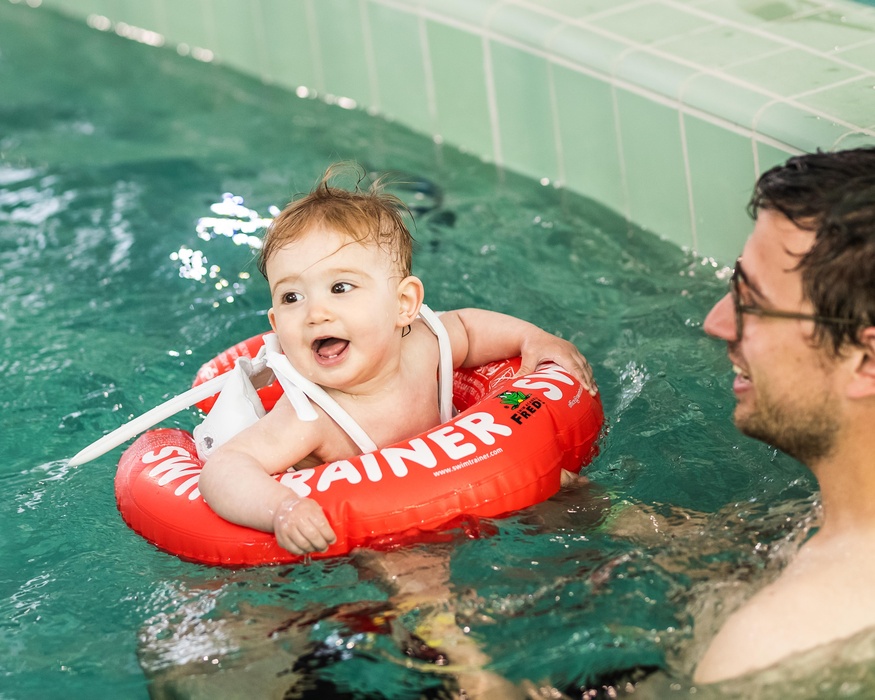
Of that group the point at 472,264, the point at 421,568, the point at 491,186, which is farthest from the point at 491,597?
the point at 491,186

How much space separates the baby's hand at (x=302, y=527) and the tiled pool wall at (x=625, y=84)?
6.76ft

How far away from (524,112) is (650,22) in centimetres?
63

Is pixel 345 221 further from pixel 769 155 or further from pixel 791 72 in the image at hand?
pixel 791 72

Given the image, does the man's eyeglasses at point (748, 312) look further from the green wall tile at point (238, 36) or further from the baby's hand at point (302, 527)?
the green wall tile at point (238, 36)

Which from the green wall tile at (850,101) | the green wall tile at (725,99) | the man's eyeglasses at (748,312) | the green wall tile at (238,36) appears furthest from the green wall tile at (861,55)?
the green wall tile at (238,36)

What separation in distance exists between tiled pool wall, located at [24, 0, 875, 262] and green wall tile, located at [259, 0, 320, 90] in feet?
0.05

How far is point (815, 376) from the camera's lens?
7.58ft

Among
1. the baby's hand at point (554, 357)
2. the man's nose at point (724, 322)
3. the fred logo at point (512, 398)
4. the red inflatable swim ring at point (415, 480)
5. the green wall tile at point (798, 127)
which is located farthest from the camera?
the green wall tile at point (798, 127)

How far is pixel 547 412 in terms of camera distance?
9.86 ft

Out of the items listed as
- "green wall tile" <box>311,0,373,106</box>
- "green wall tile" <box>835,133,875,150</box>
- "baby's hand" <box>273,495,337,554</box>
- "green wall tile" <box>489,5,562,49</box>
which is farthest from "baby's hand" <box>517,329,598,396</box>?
"green wall tile" <box>311,0,373,106</box>

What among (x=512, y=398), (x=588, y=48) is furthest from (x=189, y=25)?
(x=512, y=398)

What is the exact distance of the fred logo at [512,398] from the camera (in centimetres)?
301

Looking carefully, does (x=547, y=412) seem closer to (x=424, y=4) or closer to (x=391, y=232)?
(x=391, y=232)

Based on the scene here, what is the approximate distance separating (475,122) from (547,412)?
8.55 ft
